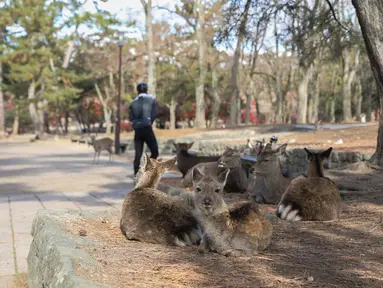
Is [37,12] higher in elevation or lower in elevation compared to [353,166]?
higher

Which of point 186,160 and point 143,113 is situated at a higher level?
point 143,113

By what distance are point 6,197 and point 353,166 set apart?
692 cm

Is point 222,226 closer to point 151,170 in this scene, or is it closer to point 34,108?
point 151,170

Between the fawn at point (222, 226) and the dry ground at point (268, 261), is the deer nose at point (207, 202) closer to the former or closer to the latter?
the fawn at point (222, 226)

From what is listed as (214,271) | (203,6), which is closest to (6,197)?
(214,271)

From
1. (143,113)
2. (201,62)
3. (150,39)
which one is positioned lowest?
(143,113)

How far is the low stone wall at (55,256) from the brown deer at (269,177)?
3.08 m

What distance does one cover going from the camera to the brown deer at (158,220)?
462cm

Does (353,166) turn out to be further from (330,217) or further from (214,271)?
(214,271)

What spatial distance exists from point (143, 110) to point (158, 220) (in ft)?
18.6

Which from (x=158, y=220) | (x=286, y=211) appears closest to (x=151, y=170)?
(x=158, y=220)

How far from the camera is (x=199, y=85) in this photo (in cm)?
4038

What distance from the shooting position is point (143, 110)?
1018cm

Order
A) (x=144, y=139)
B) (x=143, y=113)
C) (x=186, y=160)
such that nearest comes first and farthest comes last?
1. (x=143, y=113)
2. (x=144, y=139)
3. (x=186, y=160)
